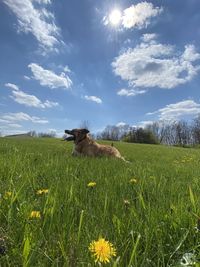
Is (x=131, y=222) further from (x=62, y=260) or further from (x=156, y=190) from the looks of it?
(x=156, y=190)

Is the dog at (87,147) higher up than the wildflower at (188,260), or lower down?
higher up

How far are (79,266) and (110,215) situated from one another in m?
1.05

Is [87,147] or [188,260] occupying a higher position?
[87,147]

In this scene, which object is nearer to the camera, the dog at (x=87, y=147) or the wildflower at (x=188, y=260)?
the wildflower at (x=188, y=260)

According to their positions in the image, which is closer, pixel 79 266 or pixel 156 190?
pixel 79 266

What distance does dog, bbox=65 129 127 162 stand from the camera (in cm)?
1141

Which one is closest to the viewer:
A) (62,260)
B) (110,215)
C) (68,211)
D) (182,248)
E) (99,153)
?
(62,260)

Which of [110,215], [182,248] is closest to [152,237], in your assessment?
[182,248]

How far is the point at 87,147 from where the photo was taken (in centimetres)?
1178

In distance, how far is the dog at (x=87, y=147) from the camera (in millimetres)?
11406

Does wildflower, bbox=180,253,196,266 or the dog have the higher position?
the dog

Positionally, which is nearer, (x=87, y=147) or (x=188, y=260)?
(x=188, y=260)

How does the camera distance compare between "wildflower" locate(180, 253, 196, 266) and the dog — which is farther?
the dog

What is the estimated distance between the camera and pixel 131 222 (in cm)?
215
